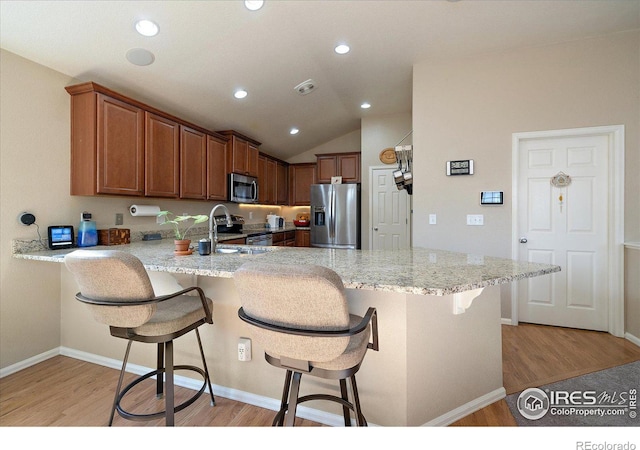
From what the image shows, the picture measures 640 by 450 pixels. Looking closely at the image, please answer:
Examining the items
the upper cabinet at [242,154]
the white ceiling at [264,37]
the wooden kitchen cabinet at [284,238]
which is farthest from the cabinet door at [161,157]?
the wooden kitchen cabinet at [284,238]

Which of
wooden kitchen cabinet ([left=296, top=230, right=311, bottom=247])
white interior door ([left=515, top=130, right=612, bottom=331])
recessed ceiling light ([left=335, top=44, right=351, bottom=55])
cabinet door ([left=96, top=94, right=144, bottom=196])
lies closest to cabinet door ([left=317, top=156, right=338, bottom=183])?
wooden kitchen cabinet ([left=296, top=230, right=311, bottom=247])

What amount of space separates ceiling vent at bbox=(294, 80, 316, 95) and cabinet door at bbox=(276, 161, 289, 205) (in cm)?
199

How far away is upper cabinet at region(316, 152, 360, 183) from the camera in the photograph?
217 inches

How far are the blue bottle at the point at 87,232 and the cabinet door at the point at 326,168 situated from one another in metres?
3.72

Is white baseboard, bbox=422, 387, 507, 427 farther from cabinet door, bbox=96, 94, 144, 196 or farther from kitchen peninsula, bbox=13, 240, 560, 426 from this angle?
cabinet door, bbox=96, 94, 144, 196

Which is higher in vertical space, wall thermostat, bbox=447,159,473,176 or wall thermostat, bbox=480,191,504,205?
wall thermostat, bbox=447,159,473,176

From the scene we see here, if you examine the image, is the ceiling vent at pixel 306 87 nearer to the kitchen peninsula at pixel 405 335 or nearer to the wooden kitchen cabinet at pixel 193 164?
the wooden kitchen cabinet at pixel 193 164

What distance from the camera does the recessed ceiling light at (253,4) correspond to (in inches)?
89.4

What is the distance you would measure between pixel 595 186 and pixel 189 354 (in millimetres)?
3794

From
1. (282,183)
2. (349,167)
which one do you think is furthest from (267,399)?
(282,183)

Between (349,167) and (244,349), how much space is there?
424 cm

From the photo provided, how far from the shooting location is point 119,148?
261 centimetres

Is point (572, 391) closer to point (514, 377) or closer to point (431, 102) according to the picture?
point (514, 377)
